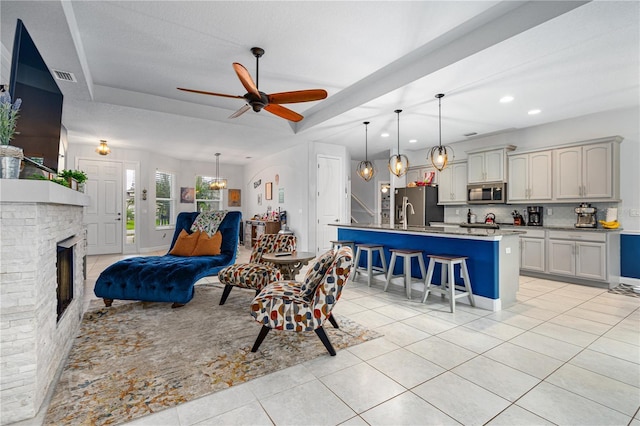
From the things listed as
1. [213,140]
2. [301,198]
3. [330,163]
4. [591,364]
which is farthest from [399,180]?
[591,364]

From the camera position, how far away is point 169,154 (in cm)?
843

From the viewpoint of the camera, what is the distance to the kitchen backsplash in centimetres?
516

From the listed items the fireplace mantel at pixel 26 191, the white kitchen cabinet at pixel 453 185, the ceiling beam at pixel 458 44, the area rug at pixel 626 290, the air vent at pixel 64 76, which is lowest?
the area rug at pixel 626 290

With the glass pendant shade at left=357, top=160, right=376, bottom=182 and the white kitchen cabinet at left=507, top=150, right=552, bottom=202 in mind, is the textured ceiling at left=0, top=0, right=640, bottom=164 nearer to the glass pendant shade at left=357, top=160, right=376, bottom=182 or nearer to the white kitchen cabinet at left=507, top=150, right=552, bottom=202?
the white kitchen cabinet at left=507, top=150, right=552, bottom=202

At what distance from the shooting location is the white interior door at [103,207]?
7.26m

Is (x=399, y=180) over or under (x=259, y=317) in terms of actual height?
over

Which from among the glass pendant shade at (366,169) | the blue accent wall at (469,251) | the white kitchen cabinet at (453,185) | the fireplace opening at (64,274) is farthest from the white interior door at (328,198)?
the fireplace opening at (64,274)

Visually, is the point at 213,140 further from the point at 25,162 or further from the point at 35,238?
the point at 35,238

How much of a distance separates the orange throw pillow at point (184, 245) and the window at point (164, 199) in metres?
4.94

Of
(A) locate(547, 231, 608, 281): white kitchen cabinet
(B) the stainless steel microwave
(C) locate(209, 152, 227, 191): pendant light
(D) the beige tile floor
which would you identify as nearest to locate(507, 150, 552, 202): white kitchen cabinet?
(B) the stainless steel microwave

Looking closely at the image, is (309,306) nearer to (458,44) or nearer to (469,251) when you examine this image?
(469,251)

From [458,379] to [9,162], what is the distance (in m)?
3.01

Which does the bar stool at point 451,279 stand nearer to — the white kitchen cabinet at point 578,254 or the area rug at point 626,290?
the white kitchen cabinet at point 578,254

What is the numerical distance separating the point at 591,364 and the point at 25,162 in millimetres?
4287
